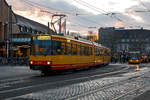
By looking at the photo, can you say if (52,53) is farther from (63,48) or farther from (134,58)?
(134,58)

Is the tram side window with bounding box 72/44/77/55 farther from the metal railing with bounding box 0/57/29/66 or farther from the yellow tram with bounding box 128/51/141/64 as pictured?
the yellow tram with bounding box 128/51/141/64

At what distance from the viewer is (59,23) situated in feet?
120

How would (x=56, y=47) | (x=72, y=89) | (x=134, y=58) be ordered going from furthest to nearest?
(x=134, y=58), (x=56, y=47), (x=72, y=89)

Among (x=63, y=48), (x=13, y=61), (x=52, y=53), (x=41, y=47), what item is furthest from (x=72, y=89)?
(x=13, y=61)

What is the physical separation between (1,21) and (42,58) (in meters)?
33.1

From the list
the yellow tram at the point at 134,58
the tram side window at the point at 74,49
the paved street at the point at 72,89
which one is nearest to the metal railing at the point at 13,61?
the tram side window at the point at 74,49

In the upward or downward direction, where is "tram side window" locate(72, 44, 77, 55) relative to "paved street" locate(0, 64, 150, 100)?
upward

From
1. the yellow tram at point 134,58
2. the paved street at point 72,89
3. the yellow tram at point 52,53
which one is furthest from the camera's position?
the yellow tram at point 134,58

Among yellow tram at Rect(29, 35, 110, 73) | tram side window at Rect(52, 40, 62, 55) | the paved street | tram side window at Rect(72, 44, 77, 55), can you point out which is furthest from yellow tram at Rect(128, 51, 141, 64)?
the paved street

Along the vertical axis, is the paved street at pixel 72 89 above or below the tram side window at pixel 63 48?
below

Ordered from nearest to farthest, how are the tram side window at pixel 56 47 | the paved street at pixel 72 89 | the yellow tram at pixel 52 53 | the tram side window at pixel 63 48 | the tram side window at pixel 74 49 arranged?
the paved street at pixel 72 89 → the yellow tram at pixel 52 53 → the tram side window at pixel 56 47 → the tram side window at pixel 63 48 → the tram side window at pixel 74 49

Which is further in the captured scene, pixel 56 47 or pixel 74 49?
pixel 74 49

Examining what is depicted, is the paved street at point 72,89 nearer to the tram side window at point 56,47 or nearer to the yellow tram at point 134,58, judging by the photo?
the tram side window at point 56,47

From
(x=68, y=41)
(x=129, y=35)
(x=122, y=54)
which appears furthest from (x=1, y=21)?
(x=129, y=35)
